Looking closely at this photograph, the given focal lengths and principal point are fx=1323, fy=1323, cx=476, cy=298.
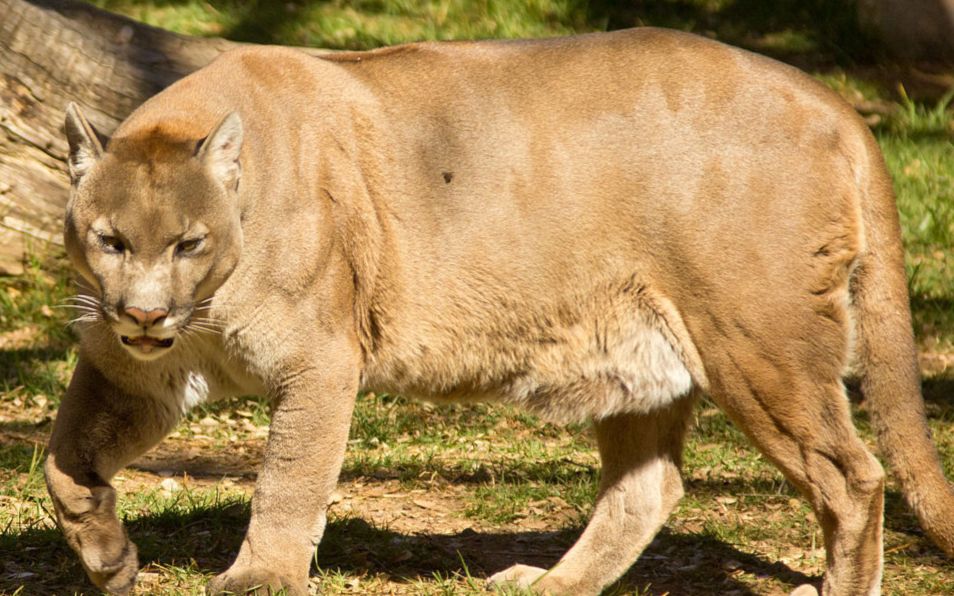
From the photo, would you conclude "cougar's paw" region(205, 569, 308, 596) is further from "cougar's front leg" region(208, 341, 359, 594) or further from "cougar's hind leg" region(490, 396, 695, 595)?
"cougar's hind leg" region(490, 396, 695, 595)

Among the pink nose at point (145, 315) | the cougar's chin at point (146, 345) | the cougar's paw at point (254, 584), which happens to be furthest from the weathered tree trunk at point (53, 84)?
the cougar's paw at point (254, 584)

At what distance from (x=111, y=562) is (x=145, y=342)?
68cm

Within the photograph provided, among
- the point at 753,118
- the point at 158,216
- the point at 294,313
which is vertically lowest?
the point at 294,313

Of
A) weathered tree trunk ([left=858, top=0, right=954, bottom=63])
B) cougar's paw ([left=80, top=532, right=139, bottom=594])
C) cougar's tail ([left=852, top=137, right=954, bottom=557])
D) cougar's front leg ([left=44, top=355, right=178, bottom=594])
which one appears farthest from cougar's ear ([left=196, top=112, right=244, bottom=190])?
weathered tree trunk ([left=858, top=0, right=954, bottom=63])

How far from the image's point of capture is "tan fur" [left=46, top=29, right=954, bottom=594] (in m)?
3.84

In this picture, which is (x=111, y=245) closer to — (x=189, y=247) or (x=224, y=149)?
(x=189, y=247)

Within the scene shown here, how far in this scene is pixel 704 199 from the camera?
3.97 meters

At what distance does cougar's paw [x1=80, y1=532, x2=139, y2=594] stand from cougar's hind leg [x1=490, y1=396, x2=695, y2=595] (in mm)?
1165

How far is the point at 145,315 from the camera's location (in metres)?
3.53

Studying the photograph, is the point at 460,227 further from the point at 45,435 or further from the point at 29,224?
the point at 29,224

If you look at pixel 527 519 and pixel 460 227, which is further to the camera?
pixel 527 519

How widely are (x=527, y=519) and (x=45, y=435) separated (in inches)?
82.2

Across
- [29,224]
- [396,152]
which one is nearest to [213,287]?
[396,152]

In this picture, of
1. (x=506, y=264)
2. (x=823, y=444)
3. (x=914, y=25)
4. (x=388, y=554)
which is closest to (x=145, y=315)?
(x=506, y=264)
